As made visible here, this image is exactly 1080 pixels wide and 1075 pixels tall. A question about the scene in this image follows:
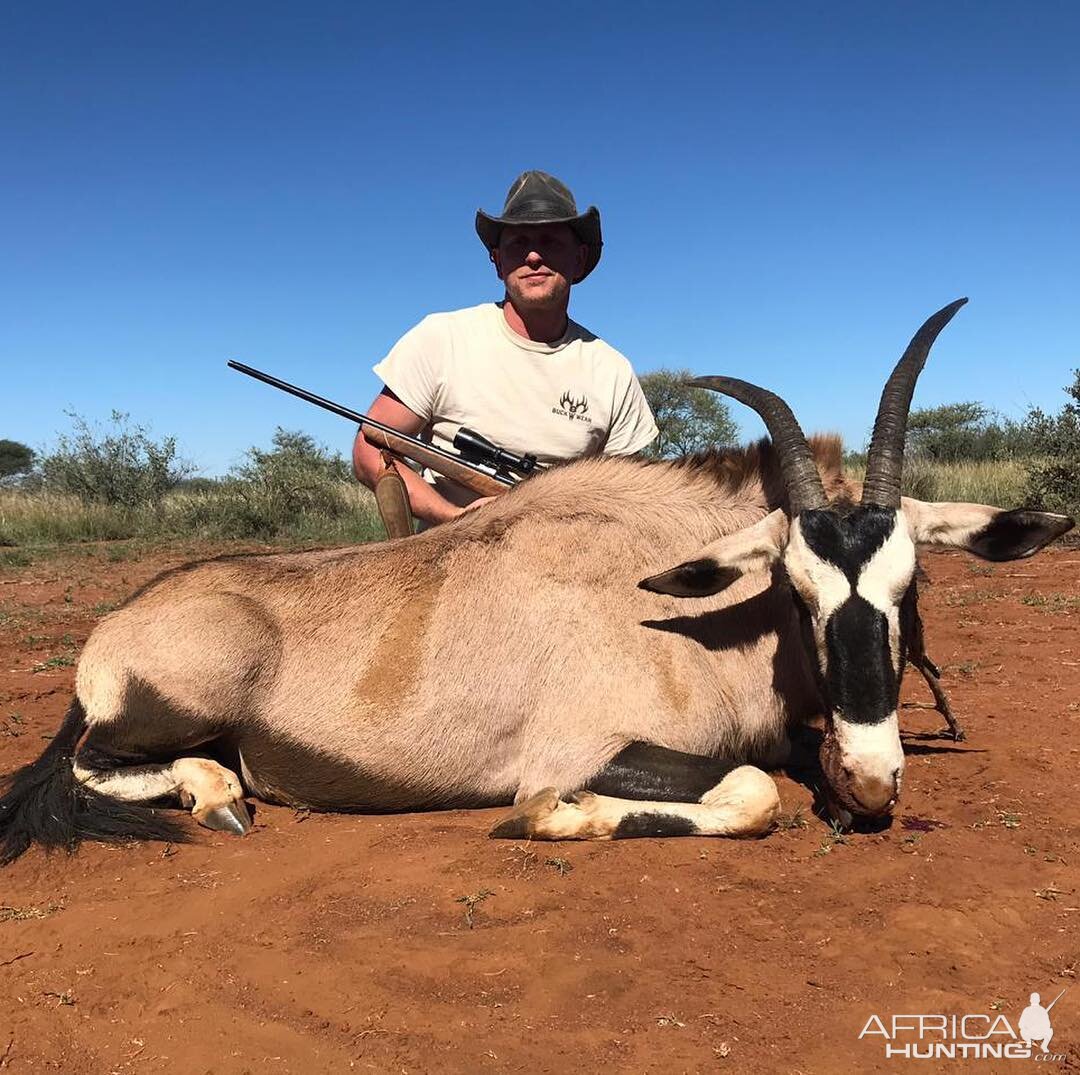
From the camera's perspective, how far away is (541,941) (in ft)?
9.68

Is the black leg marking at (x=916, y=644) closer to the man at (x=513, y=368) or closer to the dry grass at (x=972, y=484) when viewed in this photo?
the man at (x=513, y=368)

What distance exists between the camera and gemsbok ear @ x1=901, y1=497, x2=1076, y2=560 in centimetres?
399

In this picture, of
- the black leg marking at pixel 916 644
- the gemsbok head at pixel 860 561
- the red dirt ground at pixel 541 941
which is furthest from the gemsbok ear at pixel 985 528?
the red dirt ground at pixel 541 941

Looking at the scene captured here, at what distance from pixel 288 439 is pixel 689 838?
88.4 ft

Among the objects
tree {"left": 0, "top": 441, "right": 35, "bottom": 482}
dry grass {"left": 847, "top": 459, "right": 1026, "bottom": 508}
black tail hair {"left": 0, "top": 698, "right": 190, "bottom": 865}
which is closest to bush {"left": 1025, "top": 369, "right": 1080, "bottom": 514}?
dry grass {"left": 847, "top": 459, "right": 1026, "bottom": 508}

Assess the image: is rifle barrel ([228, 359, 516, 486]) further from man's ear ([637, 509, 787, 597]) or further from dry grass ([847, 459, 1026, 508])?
dry grass ([847, 459, 1026, 508])

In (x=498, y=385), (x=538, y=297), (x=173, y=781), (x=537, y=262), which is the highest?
(x=537, y=262)

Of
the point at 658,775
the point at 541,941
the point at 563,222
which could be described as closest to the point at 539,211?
the point at 563,222

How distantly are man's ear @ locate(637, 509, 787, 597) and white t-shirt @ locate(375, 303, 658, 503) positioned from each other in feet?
8.17

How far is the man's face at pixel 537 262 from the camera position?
20.5 ft

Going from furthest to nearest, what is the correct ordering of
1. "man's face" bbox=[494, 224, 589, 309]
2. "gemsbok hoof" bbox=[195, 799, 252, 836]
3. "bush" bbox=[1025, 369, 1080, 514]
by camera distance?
"bush" bbox=[1025, 369, 1080, 514]
"man's face" bbox=[494, 224, 589, 309]
"gemsbok hoof" bbox=[195, 799, 252, 836]

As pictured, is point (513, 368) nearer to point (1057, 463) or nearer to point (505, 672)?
point (505, 672)

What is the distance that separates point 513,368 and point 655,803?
137 inches

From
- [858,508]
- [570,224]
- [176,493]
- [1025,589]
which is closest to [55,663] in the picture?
[570,224]
